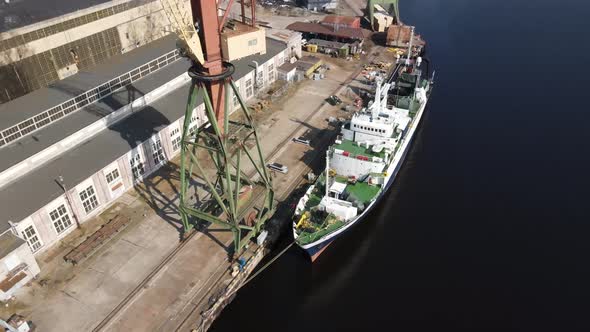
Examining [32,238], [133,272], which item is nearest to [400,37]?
[133,272]

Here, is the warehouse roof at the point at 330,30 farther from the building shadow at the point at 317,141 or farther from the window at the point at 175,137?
Result: the window at the point at 175,137

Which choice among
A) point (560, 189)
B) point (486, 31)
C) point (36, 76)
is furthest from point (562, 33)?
point (36, 76)

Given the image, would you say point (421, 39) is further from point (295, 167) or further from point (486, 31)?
point (295, 167)

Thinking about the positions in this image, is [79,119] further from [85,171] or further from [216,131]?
[216,131]

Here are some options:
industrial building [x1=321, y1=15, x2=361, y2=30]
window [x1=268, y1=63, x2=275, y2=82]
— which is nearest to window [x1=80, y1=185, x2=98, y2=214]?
window [x1=268, y1=63, x2=275, y2=82]

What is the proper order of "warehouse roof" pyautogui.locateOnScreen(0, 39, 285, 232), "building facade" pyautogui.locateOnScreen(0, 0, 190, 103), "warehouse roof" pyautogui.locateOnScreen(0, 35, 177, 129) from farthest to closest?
"building facade" pyautogui.locateOnScreen(0, 0, 190, 103), "warehouse roof" pyautogui.locateOnScreen(0, 35, 177, 129), "warehouse roof" pyautogui.locateOnScreen(0, 39, 285, 232)

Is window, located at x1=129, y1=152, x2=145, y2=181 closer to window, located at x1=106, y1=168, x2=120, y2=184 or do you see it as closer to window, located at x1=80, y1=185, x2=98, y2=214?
window, located at x1=106, y1=168, x2=120, y2=184

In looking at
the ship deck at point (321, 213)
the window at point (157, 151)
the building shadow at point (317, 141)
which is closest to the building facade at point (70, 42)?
the window at point (157, 151)
